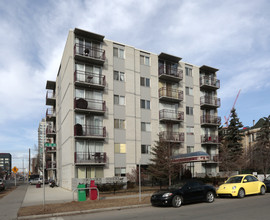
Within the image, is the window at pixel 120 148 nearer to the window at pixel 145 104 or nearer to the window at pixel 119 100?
the window at pixel 119 100

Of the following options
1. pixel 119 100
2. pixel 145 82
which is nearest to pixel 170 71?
pixel 145 82

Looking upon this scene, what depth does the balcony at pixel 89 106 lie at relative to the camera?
28.5 meters

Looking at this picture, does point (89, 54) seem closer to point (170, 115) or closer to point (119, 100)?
point (119, 100)

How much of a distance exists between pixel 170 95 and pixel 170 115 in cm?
270

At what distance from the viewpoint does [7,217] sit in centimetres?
1259

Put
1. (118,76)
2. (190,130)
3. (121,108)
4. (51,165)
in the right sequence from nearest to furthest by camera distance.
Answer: (121,108) < (118,76) < (190,130) < (51,165)

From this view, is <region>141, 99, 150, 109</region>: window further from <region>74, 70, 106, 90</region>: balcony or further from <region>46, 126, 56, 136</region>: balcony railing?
<region>46, 126, 56, 136</region>: balcony railing

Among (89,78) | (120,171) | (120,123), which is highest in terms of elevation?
(89,78)

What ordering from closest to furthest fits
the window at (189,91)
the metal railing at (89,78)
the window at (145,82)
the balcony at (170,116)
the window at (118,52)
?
1. the metal railing at (89,78)
2. the window at (118,52)
3. the window at (145,82)
4. the balcony at (170,116)
5. the window at (189,91)

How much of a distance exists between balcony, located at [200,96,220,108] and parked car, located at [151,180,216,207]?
80.0ft

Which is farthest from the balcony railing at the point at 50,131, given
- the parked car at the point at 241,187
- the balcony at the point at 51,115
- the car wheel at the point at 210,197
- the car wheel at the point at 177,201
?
the car wheel at the point at 177,201

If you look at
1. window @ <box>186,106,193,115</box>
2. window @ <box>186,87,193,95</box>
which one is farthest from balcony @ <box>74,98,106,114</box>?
window @ <box>186,87,193,95</box>

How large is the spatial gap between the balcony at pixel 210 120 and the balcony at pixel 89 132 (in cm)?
1596

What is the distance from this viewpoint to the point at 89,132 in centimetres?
2914
